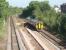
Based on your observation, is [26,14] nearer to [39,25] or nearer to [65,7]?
[65,7]

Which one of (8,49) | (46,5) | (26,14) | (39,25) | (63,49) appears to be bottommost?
(26,14)

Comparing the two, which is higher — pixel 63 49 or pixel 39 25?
pixel 63 49

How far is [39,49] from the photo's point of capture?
13727 mm

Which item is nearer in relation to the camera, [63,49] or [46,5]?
[63,49]

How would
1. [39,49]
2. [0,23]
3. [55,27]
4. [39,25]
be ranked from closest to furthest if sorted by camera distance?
1. [39,49]
2. [0,23]
3. [55,27]
4. [39,25]

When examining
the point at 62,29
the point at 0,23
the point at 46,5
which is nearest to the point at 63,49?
the point at 0,23

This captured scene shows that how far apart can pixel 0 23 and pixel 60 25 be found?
714 centimetres

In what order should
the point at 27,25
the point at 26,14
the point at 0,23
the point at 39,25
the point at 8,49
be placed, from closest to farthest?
the point at 8,49 → the point at 0,23 → the point at 39,25 → the point at 27,25 → the point at 26,14

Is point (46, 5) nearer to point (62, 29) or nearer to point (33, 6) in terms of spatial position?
point (33, 6)

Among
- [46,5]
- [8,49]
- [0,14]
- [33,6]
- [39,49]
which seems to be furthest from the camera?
[33,6]

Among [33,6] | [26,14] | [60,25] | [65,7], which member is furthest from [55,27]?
[26,14]

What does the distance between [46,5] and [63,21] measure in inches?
1812

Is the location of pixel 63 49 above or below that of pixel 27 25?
above

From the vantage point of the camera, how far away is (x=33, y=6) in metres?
82.0
